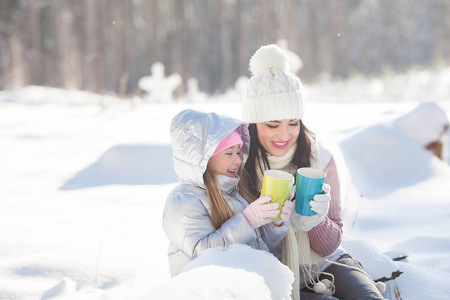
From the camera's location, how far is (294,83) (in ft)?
7.57

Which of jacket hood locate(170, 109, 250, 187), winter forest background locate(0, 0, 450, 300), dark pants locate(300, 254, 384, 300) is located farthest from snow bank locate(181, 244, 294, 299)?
dark pants locate(300, 254, 384, 300)

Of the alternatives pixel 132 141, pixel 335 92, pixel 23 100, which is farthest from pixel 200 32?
pixel 132 141

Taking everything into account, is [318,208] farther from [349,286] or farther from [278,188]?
[349,286]

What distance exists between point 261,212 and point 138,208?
2551 mm

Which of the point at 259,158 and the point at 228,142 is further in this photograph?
the point at 259,158

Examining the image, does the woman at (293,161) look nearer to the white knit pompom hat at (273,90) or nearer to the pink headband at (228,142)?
the white knit pompom hat at (273,90)

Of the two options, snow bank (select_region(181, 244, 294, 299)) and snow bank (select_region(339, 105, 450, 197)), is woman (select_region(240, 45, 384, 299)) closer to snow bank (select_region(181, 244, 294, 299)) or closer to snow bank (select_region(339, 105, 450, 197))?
snow bank (select_region(181, 244, 294, 299))

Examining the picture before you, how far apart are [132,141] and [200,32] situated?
31.7 meters

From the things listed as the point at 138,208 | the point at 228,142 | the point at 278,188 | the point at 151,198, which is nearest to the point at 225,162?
the point at 228,142

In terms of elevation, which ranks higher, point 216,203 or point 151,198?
point 216,203

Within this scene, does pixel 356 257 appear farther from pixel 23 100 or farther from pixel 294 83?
pixel 23 100

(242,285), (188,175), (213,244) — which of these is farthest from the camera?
(188,175)

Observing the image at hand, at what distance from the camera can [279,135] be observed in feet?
7.55

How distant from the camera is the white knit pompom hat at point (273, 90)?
2.26m
